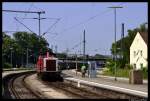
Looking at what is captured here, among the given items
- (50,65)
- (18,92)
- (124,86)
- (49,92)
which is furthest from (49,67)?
(18,92)

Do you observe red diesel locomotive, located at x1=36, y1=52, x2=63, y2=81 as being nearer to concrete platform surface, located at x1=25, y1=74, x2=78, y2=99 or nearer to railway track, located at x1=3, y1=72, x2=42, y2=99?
railway track, located at x1=3, y1=72, x2=42, y2=99

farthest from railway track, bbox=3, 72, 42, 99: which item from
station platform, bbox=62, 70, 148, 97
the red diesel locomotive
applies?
the red diesel locomotive

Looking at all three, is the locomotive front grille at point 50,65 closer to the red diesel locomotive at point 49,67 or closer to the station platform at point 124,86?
the red diesel locomotive at point 49,67

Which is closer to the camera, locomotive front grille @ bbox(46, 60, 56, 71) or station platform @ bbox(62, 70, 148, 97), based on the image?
station platform @ bbox(62, 70, 148, 97)

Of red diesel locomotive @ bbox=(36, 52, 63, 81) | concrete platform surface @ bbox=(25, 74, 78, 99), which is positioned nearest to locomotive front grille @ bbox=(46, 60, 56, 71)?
red diesel locomotive @ bbox=(36, 52, 63, 81)

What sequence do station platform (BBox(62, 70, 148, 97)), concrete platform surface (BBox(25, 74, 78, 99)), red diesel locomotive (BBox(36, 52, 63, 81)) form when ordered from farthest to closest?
red diesel locomotive (BBox(36, 52, 63, 81))
concrete platform surface (BBox(25, 74, 78, 99))
station platform (BBox(62, 70, 148, 97))

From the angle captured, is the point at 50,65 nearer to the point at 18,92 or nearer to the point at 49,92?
the point at 49,92

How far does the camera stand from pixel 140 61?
282ft

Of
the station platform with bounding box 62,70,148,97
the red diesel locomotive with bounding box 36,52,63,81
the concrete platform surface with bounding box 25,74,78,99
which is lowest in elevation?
the concrete platform surface with bounding box 25,74,78,99

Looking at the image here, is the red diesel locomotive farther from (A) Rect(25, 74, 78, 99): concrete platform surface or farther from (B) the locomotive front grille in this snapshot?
(A) Rect(25, 74, 78, 99): concrete platform surface

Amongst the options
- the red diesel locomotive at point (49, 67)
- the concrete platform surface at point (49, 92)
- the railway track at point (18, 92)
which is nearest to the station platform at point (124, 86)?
the concrete platform surface at point (49, 92)

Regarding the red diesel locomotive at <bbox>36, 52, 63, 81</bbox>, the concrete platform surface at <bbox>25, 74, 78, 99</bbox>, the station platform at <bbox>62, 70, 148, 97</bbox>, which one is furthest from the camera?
the red diesel locomotive at <bbox>36, 52, 63, 81</bbox>

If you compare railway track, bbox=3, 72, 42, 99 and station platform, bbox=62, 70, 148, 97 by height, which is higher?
station platform, bbox=62, 70, 148, 97

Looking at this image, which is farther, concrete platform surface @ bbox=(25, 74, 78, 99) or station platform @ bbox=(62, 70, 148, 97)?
concrete platform surface @ bbox=(25, 74, 78, 99)
